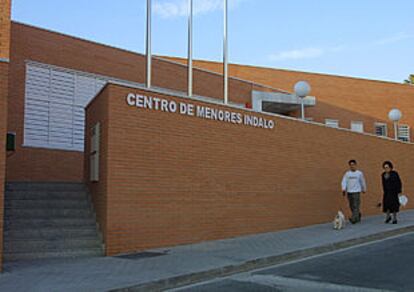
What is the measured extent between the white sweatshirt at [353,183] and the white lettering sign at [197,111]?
2.67m

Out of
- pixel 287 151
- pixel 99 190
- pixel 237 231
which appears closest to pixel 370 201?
pixel 287 151

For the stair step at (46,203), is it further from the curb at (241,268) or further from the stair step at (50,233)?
the curb at (241,268)

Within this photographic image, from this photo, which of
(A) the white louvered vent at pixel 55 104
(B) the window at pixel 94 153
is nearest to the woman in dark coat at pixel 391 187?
(B) the window at pixel 94 153

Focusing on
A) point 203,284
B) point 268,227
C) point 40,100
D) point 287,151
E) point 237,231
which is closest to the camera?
point 203,284

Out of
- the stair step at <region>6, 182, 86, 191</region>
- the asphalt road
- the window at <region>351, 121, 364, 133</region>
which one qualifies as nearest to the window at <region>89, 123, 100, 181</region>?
the stair step at <region>6, 182, 86, 191</region>

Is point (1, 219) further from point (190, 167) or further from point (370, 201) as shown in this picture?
point (370, 201)

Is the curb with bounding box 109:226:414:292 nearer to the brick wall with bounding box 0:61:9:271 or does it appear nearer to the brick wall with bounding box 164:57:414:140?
the brick wall with bounding box 0:61:9:271

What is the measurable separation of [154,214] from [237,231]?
2.63 metres

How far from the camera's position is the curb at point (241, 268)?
7538mm

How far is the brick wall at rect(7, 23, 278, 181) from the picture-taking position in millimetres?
15211

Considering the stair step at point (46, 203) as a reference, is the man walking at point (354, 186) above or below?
above

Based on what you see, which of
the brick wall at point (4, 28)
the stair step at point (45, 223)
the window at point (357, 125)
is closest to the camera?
the brick wall at point (4, 28)

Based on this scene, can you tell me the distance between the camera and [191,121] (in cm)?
1165

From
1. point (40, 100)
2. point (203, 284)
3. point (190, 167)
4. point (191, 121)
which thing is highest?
point (40, 100)
